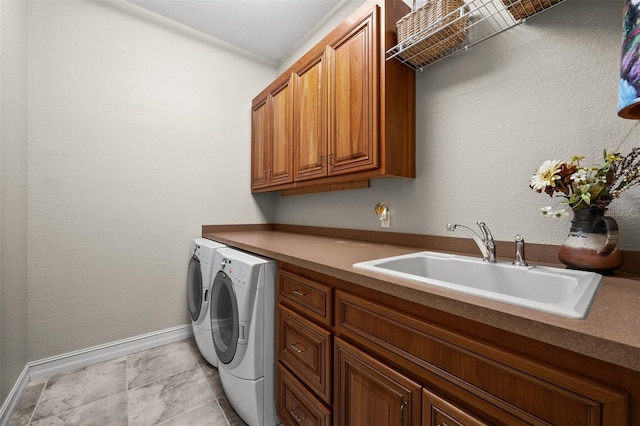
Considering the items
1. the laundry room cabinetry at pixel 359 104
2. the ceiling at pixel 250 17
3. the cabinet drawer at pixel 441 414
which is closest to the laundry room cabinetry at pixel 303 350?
the cabinet drawer at pixel 441 414

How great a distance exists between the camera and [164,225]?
2232 mm

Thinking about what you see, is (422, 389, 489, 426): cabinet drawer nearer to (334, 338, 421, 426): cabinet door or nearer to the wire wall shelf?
(334, 338, 421, 426): cabinet door

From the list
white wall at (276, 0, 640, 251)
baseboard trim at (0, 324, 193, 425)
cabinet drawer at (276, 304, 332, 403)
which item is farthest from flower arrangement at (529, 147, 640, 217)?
baseboard trim at (0, 324, 193, 425)

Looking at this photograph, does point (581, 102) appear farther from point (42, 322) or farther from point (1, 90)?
point (42, 322)

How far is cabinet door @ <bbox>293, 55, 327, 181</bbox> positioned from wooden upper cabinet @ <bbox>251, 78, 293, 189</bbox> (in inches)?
3.7

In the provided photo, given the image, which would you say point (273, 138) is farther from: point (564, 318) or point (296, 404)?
point (564, 318)

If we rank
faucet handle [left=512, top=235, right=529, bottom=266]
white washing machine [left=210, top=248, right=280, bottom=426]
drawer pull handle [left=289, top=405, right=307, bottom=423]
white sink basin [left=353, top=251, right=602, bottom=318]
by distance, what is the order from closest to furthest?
white sink basin [left=353, top=251, right=602, bottom=318] < faucet handle [left=512, top=235, right=529, bottom=266] < drawer pull handle [left=289, top=405, right=307, bottom=423] < white washing machine [left=210, top=248, right=280, bottom=426]

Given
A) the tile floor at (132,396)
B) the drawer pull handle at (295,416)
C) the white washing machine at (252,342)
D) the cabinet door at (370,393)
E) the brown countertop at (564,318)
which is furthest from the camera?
the tile floor at (132,396)

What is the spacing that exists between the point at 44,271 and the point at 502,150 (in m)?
2.87

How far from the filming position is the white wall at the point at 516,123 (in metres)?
0.95

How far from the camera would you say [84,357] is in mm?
1891

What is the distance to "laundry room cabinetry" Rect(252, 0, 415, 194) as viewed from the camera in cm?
138

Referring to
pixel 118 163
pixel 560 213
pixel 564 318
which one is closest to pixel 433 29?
pixel 560 213

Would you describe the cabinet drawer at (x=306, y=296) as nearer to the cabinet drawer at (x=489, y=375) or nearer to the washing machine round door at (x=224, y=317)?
the cabinet drawer at (x=489, y=375)
